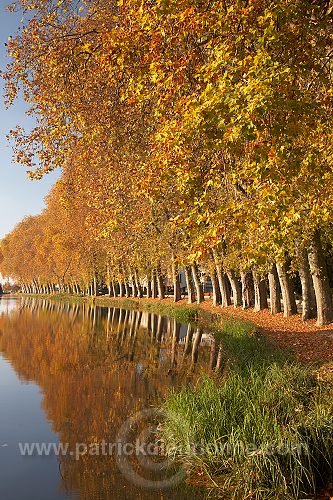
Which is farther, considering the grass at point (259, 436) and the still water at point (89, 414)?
the still water at point (89, 414)

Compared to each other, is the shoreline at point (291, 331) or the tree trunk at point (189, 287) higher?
the tree trunk at point (189, 287)

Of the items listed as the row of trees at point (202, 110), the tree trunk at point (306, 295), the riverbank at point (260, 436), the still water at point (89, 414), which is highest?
the row of trees at point (202, 110)

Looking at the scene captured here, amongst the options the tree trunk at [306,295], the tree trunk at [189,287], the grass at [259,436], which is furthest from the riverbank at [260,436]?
the tree trunk at [189,287]

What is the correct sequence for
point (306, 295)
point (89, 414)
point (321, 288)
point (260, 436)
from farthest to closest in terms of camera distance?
point (306, 295)
point (321, 288)
point (89, 414)
point (260, 436)

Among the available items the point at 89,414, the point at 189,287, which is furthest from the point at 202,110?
the point at 189,287

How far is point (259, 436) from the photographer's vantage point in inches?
268

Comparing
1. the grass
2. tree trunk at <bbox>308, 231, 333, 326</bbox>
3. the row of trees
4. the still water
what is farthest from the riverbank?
tree trunk at <bbox>308, 231, 333, 326</bbox>

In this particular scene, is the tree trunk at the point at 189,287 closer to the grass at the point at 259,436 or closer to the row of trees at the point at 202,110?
the row of trees at the point at 202,110

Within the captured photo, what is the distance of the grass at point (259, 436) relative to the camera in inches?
247

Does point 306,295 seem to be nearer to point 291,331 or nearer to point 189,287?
point 291,331

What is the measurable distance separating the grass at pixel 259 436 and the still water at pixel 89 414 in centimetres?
57

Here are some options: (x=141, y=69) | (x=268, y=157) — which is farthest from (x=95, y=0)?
(x=268, y=157)

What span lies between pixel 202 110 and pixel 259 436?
5202mm

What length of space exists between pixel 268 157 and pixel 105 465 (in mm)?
6218
